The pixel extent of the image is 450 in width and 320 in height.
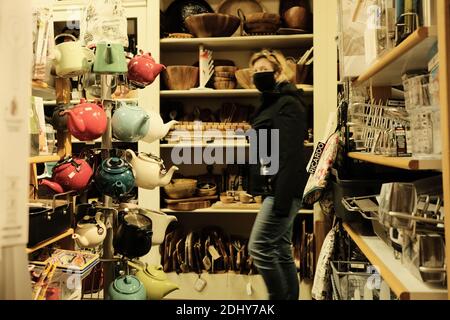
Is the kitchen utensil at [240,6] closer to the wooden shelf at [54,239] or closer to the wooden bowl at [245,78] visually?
the wooden bowl at [245,78]

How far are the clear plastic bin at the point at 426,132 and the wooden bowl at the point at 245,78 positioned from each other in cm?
154

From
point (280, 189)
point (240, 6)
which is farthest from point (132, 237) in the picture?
point (240, 6)

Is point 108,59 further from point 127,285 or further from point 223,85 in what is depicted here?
point 223,85

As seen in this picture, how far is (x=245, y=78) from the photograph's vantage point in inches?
93.5

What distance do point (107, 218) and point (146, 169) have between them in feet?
0.65

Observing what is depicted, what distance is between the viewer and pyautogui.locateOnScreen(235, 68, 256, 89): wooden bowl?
2354mm

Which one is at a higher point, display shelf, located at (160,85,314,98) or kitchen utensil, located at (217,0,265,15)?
kitchen utensil, located at (217,0,265,15)

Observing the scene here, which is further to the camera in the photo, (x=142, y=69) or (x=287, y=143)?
(x=287, y=143)

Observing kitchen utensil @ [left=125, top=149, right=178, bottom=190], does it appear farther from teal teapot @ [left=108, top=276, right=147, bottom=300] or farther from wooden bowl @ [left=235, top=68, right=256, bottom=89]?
wooden bowl @ [left=235, top=68, right=256, bottom=89]

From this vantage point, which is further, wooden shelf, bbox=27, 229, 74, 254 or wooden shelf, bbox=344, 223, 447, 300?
wooden shelf, bbox=27, 229, 74, 254

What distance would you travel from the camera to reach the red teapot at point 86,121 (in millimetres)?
1177

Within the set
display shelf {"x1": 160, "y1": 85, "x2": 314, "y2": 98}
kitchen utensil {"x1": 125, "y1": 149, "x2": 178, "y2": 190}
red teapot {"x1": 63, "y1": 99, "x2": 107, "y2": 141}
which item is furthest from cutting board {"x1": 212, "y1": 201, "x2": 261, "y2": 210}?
red teapot {"x1": 63, "y1": 99, "x2": 107, "y2": 141}

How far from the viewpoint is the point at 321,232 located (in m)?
2.18

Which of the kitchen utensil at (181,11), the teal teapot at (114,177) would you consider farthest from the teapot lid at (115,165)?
the kitchen utensil at (181,11)
